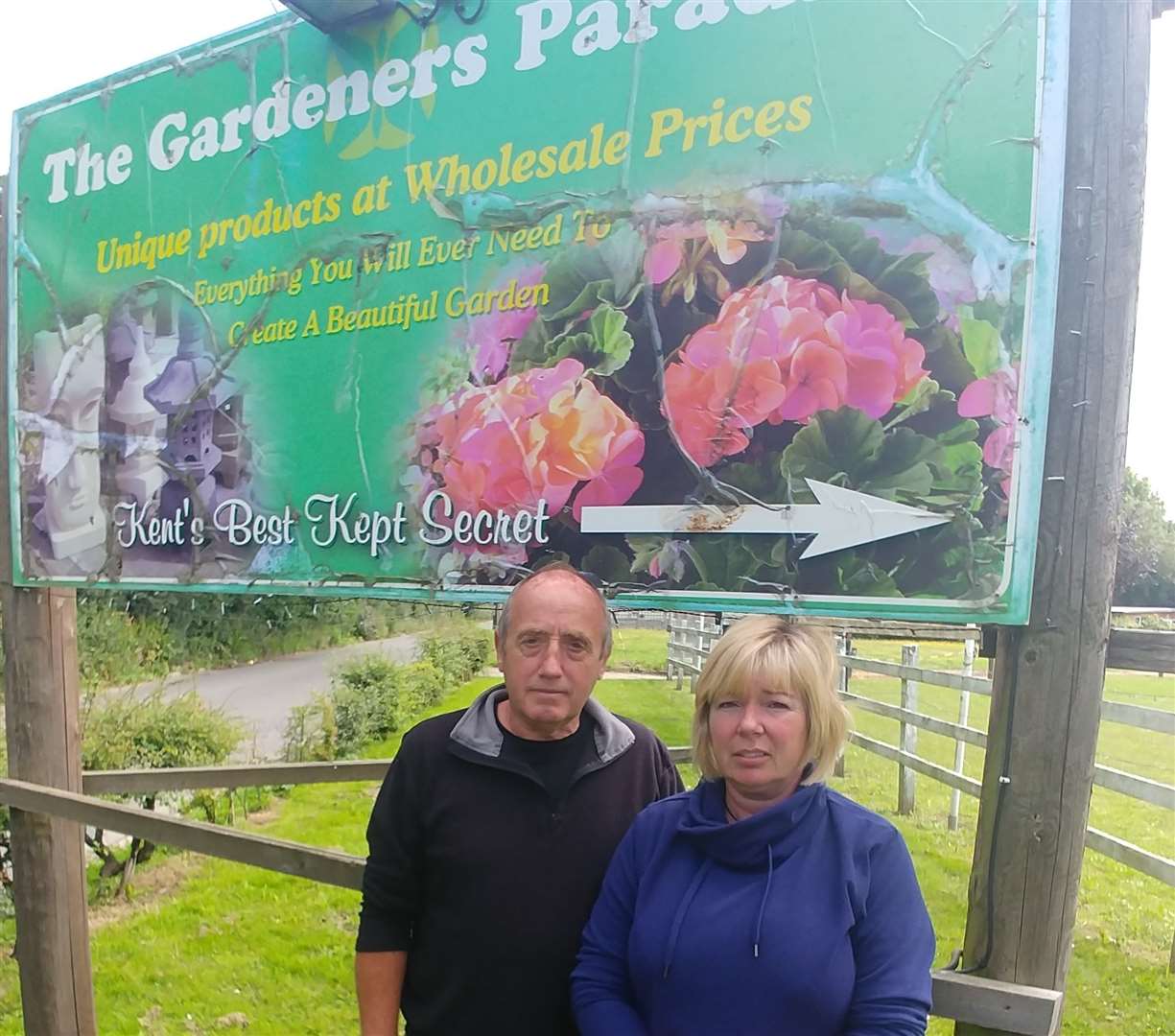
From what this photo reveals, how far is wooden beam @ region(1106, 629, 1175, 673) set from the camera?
1487mm

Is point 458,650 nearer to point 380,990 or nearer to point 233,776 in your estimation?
point 233,776

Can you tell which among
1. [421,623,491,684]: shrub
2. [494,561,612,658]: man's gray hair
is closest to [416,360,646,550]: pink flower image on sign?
[494,561,612,658]: man's gray hair

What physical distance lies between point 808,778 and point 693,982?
0.33 metres

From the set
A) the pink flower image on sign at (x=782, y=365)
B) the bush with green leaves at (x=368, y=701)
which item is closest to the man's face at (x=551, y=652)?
the pink flower image on sign at (x=782, y=365)

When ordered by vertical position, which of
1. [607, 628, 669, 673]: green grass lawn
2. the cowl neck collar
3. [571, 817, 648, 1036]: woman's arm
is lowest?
[607, 628, 669, 673]: green grass lawn

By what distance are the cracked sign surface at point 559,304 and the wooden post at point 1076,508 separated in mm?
65

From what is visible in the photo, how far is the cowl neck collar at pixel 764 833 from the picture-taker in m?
1.22

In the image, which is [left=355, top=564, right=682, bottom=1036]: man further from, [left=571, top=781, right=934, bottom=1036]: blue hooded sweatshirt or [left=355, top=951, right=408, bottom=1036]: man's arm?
[left=571, top=781, right=934, bottom=1036]: blue hooded sweatshirt

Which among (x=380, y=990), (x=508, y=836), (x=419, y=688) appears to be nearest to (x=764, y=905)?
(x=508, y=836)

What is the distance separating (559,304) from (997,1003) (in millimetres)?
1524

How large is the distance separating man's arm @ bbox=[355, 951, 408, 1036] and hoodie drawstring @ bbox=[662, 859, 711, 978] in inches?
21.1

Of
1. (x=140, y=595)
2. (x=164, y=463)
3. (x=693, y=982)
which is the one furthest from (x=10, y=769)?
(x=140, y=595)

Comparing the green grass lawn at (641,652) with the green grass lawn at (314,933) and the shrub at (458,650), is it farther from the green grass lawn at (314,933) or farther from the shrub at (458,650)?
the shrub at (458,650)

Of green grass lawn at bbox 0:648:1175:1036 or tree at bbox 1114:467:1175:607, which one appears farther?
tree at bbox 1114:467:1175:607
